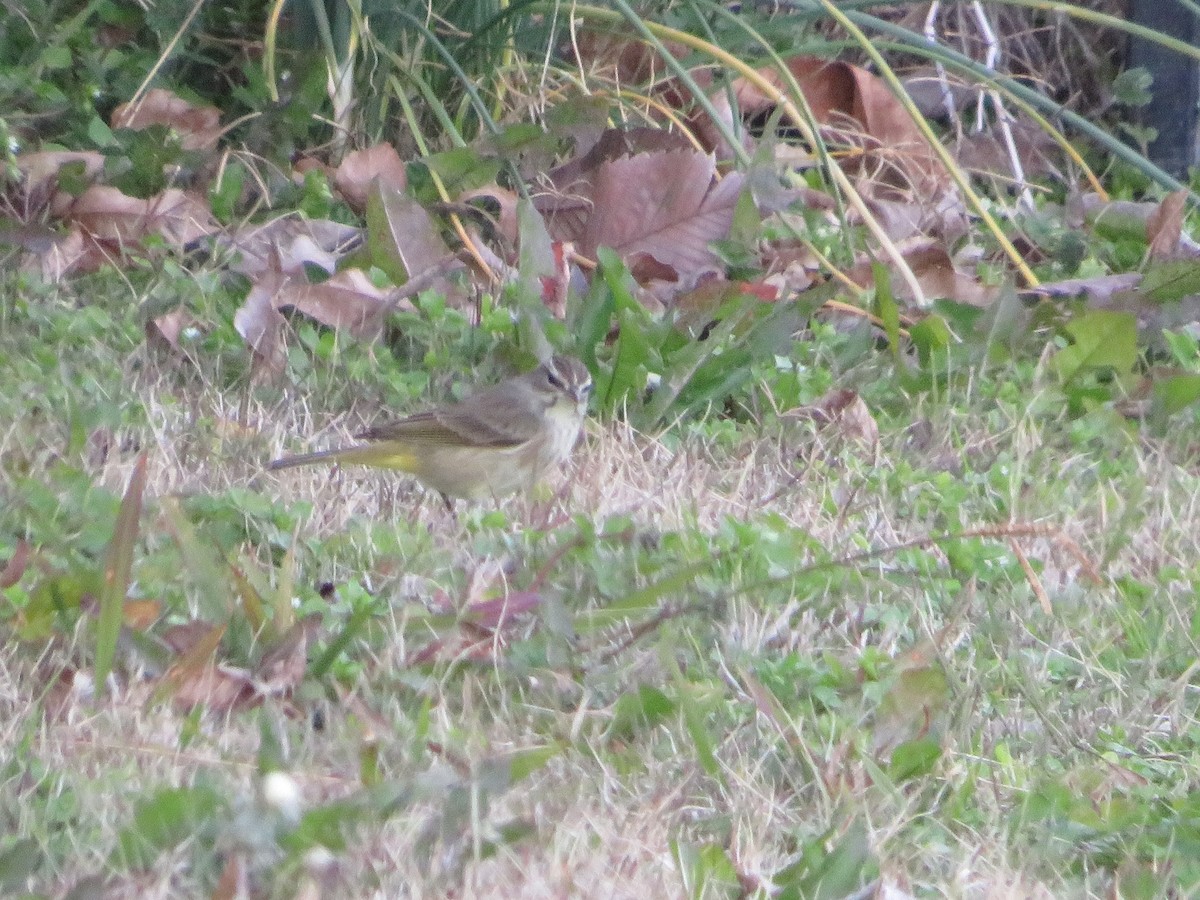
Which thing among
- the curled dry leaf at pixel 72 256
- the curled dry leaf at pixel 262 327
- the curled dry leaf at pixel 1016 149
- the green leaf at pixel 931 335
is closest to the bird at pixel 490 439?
the curled dry leaf at pixel 262 327

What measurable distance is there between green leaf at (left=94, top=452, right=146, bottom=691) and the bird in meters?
1.16

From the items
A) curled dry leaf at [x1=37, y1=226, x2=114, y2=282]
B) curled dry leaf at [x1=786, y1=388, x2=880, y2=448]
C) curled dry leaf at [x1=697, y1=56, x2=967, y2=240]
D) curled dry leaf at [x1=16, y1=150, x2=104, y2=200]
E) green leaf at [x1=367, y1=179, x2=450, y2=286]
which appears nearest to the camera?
curled dry leaf at [x1=786, y1=388, x2=880, y2=448]

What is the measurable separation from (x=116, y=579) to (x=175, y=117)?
336cm

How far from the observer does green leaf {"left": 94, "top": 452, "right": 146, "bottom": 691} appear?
9.73ft

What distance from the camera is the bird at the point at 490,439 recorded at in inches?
171

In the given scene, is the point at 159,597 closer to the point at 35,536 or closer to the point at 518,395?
the point at 35,536

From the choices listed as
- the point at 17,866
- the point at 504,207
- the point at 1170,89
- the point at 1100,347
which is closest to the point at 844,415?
the point at 1100,347

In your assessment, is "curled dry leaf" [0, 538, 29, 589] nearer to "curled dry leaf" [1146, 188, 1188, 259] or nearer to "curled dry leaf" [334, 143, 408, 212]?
"curled dry leaf" [334, 143, 408, 212]

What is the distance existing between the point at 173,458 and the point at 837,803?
6.47 feet

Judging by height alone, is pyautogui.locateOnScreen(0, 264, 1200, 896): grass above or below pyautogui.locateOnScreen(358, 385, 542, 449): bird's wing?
above

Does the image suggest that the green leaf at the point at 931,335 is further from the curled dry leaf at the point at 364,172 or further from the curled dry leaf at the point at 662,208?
the curled dry leaf at the point at 364,172

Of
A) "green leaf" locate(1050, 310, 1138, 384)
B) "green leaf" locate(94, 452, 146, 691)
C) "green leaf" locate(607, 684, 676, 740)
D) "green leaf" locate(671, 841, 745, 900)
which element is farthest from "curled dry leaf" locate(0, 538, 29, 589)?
"green leaf" locate(1050, 310, 1138, 384)

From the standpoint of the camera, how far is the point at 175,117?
601 cm

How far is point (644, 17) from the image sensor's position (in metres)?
6.52
